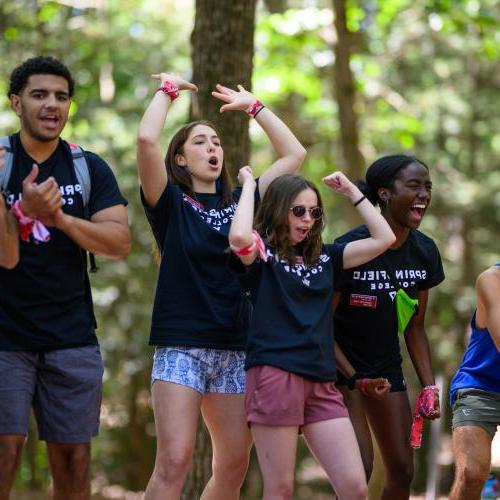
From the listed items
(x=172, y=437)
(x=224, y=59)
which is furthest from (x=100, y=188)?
(x=224, y=59)

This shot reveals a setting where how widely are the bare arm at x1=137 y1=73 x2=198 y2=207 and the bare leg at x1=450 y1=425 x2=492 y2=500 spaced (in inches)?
88.5

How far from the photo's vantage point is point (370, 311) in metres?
5.60

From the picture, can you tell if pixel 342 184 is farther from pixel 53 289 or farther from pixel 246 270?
pixel 53 289

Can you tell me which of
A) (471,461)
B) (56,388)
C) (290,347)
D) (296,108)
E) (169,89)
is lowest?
(471,461)

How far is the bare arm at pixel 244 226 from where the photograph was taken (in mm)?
4680

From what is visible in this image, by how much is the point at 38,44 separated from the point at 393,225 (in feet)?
34.7

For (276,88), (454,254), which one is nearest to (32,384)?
(276,88)

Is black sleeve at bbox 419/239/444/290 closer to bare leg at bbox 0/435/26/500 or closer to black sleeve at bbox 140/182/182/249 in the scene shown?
black sleeve at bbox 140/182/182/249

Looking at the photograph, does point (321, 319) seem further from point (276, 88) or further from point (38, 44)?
point (38, 44)

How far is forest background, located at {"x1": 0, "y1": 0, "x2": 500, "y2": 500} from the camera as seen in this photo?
11.6 meters

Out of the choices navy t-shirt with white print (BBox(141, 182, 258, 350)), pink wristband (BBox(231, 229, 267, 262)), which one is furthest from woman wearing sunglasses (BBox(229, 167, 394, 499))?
navy t-shirt with white print (BBox(141, 182, 258, 350))

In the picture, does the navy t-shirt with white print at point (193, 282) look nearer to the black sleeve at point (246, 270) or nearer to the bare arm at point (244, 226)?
the black sleeve at point (246, 270)

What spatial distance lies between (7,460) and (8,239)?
1.05 m

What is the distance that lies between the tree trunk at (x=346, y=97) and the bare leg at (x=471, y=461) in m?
6.10
